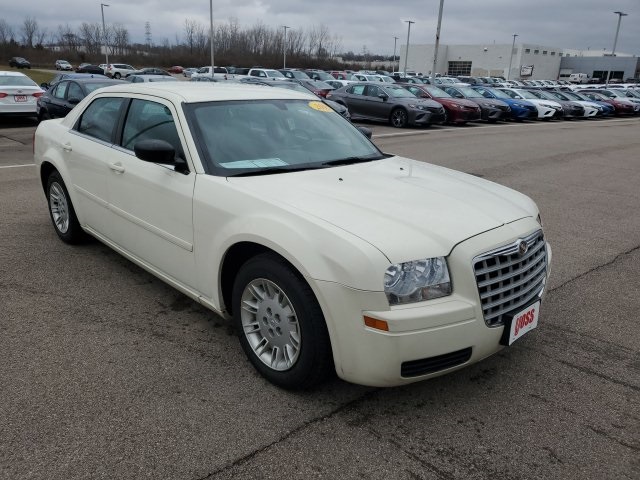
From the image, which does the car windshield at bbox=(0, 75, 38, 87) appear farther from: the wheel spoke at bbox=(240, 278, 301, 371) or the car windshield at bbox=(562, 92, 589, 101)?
the car windshield at bbox=(562, 92, 589, 101)

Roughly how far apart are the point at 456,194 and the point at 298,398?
1.53 metres

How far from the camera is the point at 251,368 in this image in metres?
3.24

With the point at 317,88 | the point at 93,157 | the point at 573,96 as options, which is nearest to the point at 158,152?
the point at 93,157

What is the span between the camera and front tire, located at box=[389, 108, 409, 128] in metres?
19.4

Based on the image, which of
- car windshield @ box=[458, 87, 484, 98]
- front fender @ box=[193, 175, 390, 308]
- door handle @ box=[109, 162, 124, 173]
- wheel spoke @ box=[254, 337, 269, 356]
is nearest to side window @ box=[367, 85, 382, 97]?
car windshield @ box=[458, 87, 484, 98]

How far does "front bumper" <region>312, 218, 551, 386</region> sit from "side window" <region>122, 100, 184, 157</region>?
170cm

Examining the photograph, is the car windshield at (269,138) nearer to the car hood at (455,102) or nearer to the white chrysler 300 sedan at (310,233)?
the white chrysler 300 sedan at (310,233)

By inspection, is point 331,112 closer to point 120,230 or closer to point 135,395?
point 120,230

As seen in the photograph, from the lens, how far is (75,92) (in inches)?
530

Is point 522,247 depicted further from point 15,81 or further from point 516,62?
point 516,62

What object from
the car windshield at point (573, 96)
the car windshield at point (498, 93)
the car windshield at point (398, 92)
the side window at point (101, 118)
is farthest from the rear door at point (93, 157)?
the car windshield at point (573, 96)

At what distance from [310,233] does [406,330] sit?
0.66 m

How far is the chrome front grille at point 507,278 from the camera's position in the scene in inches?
106

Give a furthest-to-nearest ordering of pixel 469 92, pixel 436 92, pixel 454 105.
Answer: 1. pixel 469 92
2. pixel 436 92
3. pixel 454 105
